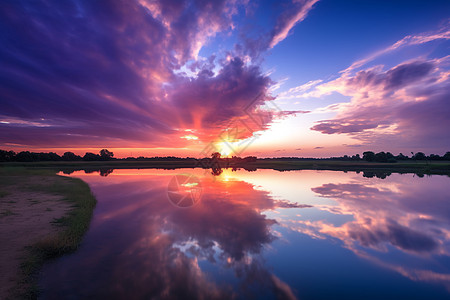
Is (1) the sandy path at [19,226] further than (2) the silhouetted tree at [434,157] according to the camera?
No

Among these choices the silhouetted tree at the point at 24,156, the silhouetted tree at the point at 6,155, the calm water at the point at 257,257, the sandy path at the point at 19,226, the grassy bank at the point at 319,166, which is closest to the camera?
the calm water at the point at 257,257

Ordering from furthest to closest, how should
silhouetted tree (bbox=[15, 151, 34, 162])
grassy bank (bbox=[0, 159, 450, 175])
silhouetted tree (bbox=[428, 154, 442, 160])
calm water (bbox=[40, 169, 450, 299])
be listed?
1. silhouetted tree (bbox=[428, 154, 442, 160])
2. silhouetted tree (bbox=[15, 151, 34, 162])
3. grassy bank (bbox=[0, 159, 450, 175])
4. calm water (bbox=[40, 169, 450, 299])

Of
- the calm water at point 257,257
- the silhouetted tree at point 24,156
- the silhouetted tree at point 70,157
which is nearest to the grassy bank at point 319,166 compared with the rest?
the silhouetted tree at point 24,156

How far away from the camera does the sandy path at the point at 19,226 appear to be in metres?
7.15

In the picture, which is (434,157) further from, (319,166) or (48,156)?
(48,156)

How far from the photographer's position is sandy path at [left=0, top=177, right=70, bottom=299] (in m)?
7.15

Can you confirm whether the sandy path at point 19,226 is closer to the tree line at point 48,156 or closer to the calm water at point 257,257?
the calm water at point 257,257

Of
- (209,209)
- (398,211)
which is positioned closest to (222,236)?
(209,209)

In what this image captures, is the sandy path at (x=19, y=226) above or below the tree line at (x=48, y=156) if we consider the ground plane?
below

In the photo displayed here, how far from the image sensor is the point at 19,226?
1157 centimetres

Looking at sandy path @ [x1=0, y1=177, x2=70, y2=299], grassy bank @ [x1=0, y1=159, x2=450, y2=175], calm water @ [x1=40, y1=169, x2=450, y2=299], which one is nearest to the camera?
calm water @ [x1=40, y1=169, x2=450, y2=299]

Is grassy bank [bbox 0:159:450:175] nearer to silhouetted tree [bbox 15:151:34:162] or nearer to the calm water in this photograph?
silhouetted tree [bbox 15:151:34:162]

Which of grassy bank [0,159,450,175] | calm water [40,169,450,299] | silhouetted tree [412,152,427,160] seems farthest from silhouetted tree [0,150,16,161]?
silhouetted tree [412,152,427,160]

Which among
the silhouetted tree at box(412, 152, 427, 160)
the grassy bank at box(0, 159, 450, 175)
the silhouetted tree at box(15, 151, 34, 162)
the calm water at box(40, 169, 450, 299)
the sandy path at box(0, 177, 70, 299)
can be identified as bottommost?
the calm water at box(40, 169, 450, 299)
